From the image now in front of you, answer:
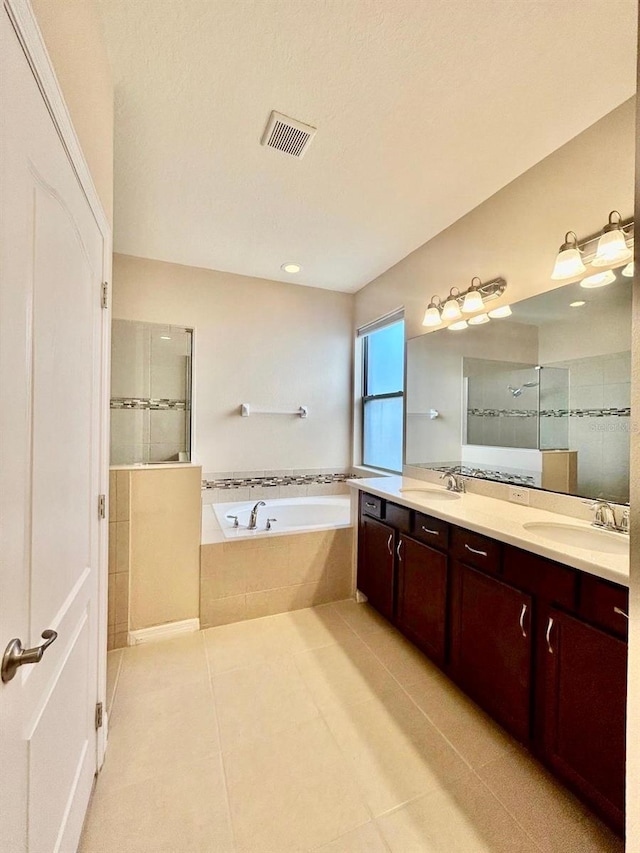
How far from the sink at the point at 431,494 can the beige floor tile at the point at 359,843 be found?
55.3 inches

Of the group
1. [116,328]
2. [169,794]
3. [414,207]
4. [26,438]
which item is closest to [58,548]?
[26,438]

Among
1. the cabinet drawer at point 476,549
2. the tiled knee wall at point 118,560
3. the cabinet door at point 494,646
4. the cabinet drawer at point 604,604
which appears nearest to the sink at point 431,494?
the cabinet drawer at point 476,549

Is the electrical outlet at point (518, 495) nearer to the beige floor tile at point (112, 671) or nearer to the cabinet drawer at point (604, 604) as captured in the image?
the cabinet drawer at point (604, 604)

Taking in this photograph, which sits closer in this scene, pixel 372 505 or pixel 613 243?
pixel 613 243

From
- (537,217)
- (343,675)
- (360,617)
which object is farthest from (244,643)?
(537,217)

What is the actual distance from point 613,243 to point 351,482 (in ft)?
6.40

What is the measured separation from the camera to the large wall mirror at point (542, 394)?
63.3 inches

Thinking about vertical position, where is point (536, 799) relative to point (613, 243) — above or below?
below

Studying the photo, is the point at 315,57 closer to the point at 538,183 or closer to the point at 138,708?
the point at 538,183

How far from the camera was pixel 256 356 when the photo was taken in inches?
134

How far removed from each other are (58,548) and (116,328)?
7.20ft

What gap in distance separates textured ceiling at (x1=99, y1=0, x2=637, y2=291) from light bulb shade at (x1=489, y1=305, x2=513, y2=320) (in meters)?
0.69

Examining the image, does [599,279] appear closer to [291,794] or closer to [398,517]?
[398,517]

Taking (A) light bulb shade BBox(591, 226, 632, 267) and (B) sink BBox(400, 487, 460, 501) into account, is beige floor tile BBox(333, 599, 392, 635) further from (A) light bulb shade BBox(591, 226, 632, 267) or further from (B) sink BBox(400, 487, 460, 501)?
(A) light bulb shade BBox(591, 226, 632, 267)
